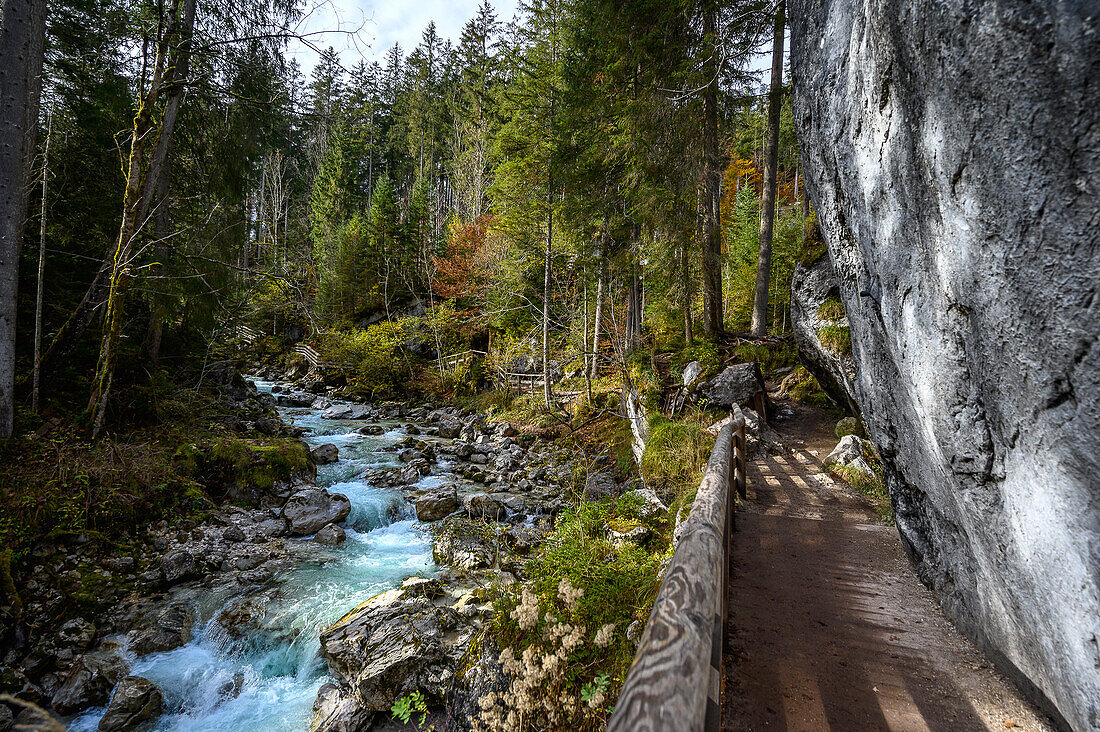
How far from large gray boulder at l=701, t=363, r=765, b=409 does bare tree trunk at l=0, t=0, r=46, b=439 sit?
37.4 ft

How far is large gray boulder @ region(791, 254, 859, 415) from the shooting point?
691cm

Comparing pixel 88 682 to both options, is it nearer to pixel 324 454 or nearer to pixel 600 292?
pixel 324 454

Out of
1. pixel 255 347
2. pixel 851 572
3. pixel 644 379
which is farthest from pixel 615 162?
pixel 255 347

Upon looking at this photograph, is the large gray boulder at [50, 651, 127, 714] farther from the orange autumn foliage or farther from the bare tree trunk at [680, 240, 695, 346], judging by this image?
the orange autumn foliage

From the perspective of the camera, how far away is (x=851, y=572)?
13.0 feet

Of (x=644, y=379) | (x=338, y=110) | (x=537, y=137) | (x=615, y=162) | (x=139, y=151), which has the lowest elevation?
(x=644, y=379)

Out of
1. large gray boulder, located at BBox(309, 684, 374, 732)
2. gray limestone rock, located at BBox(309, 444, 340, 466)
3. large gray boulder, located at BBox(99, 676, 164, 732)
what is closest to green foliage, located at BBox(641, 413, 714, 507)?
large gray boulder, located at BBox(309, 684, 374, 732)

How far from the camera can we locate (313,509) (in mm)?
8547

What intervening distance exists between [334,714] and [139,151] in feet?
27.4

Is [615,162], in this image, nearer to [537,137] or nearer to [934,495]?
[537,137]

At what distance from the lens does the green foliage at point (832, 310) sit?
684 centimetres

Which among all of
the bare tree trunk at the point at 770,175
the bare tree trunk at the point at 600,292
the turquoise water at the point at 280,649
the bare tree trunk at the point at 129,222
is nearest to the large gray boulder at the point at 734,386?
the bare tree trunk at the point at 770,175

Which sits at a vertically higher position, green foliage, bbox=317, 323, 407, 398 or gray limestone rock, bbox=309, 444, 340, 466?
green foliage, bbox=317, 323, 407, 398

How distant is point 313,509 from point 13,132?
23.2 feet
